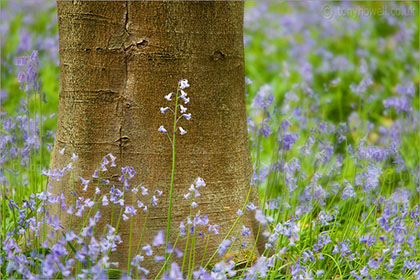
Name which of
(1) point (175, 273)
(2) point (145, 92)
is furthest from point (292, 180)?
(1) point (175, 273)

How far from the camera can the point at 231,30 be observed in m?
2.01

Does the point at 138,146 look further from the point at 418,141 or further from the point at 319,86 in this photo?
the point at 319,86

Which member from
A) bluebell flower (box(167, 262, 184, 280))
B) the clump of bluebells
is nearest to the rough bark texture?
the clump of bluebells

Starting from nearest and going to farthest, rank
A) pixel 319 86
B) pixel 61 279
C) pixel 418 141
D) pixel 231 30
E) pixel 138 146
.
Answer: pixel 61 279, pixel 138 146, pixel 231 30, pixel 418 141, pixel 319 86

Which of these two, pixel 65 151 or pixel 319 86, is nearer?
pixel 65 151

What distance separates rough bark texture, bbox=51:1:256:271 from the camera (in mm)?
1843

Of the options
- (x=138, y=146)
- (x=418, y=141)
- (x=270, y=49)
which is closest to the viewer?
(x=138, y=146)

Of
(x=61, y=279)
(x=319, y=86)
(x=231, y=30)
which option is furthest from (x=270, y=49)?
(x=61, y=279)

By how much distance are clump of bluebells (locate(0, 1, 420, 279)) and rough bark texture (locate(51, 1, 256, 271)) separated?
0.05 meters

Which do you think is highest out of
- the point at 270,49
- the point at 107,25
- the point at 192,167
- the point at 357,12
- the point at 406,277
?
the point at 357,12

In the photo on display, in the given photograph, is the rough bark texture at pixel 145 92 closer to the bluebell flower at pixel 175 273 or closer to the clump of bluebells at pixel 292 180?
the clump of bluebells at pixel 292 180

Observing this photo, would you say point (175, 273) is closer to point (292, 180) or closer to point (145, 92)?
point (145, 92)

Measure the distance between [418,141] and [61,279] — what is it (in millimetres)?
2651

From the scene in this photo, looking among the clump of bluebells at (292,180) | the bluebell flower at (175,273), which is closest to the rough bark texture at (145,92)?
the clump of bluebells at (292,180)
